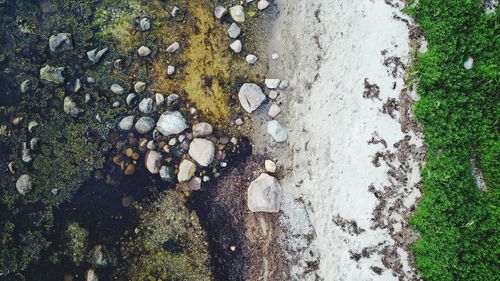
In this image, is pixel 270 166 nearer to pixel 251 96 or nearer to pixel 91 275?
pixel 251 96

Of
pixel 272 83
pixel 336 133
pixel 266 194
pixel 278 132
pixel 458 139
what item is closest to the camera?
pixel 458 139

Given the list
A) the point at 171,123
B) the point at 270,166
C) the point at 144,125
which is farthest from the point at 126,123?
the point at 270,166

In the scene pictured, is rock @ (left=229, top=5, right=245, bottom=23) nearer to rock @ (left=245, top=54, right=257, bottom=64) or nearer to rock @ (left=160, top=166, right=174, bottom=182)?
rock @ (left=245, top=54, right=257, bottom=64)

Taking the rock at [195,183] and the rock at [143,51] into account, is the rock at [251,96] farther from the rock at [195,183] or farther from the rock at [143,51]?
the rock at [143,51]

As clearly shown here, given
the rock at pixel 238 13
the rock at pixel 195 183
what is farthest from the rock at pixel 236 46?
the rock at pixel 195 183

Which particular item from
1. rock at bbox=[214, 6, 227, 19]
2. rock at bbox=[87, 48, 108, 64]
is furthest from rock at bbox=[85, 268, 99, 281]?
rock at bbox=[214, 6, 227, 19]
